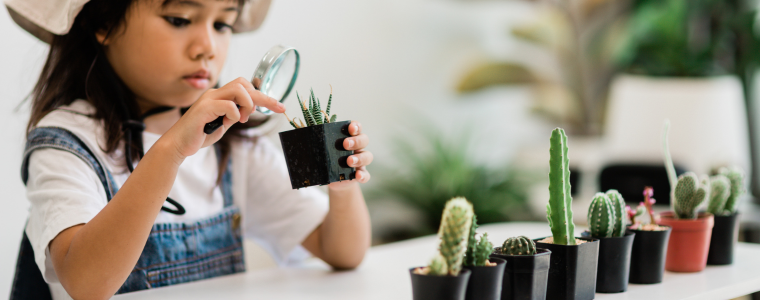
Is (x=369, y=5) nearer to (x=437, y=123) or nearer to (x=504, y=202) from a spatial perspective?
(x=437, y=123)

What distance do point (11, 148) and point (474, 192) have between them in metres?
1.89

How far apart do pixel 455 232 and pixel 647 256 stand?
1.30 feet

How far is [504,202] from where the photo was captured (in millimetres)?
2875

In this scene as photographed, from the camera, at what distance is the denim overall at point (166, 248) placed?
3.29ft

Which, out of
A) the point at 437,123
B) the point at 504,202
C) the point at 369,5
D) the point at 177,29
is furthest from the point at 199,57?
the point at 437,123

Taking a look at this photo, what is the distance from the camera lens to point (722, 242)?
1.01 metres

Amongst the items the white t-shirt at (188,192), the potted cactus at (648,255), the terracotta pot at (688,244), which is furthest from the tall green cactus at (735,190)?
the white t-shirt at (188,192)

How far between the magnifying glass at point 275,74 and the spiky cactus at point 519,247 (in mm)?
383

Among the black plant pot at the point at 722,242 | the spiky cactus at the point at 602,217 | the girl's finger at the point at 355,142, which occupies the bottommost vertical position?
the black plant pot at the point at 722,242

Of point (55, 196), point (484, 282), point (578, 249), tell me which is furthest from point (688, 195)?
point (55, 196)

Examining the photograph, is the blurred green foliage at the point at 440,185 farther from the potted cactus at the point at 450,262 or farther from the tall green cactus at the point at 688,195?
the potted cactus at the point at 450,262

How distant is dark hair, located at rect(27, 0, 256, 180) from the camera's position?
106cm

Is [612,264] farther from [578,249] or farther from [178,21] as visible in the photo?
[178,21]

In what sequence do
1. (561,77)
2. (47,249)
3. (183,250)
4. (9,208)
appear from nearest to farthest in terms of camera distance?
(47,249), (183,250), (9,208), (561,77)
